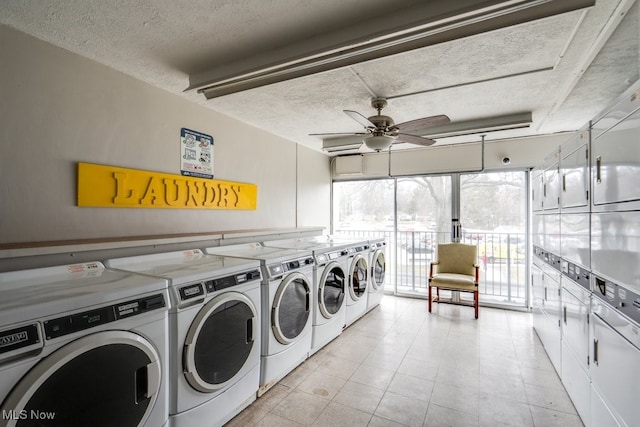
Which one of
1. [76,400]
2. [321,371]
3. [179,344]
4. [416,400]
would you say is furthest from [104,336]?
[416,400]

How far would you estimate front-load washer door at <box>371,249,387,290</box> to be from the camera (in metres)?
3.95

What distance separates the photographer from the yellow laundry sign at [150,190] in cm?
207

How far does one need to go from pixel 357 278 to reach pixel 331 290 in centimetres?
65

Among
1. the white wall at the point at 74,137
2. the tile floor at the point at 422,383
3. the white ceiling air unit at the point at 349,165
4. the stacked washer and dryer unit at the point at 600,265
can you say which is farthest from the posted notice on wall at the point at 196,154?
the stacked washer and dryer unit at the point at 600,265

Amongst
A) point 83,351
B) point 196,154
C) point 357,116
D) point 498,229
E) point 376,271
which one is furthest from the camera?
point 498,229

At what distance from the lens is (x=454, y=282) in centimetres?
377

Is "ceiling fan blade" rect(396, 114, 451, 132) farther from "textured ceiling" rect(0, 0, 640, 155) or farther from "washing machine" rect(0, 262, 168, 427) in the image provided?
"washing machine" rect(0, 262, 168, 427)

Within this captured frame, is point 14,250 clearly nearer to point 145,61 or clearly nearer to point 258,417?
point 145,61

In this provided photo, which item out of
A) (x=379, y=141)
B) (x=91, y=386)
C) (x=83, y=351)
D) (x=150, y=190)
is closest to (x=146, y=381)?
Answer: (x=91, y=386)

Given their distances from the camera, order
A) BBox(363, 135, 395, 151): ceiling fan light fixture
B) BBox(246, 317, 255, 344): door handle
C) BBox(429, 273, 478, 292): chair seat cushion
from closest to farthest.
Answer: BBox(246, 317, 255, 344): door handle < BBox(363, 135, 395, 151): ceiling fan light fixture < BBox(429, 273, 478, 292): chair seat cushion

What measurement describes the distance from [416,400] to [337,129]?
2.94 m

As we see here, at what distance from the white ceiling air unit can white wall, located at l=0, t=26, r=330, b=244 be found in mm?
2464

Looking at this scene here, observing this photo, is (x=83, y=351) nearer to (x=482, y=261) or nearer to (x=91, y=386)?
(x=91, y=386)

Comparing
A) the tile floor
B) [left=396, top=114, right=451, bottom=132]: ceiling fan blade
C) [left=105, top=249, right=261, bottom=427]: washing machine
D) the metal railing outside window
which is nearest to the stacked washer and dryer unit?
the tile floor
